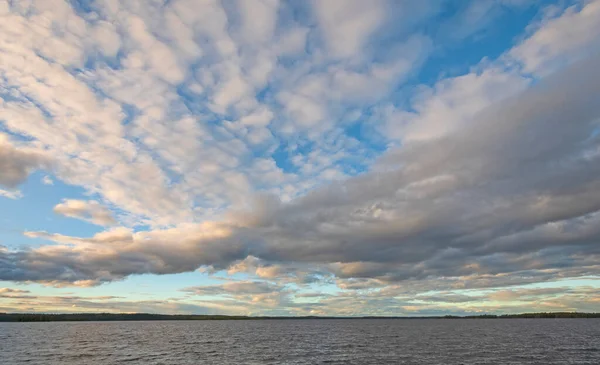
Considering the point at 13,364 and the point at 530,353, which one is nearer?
the point at 13,364

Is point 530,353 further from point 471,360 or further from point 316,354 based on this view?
point 316,354

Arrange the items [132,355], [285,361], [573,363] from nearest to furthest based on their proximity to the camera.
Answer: [573,363] < [285,361] < [132,355]

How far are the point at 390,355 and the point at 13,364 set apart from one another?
75.4 m

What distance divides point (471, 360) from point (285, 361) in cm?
3630

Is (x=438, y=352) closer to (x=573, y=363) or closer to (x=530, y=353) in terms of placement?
(x=530, y=353)

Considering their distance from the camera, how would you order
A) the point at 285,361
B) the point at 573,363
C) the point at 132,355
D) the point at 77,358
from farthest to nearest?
the point at 132,355, the point at 77,358, the point at 285,361, the point at 573,363

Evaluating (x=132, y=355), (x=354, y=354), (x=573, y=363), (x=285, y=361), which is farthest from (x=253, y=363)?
(x=573, y=363)

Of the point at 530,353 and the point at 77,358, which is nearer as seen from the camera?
the point at 77,358

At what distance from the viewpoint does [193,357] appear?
275ft

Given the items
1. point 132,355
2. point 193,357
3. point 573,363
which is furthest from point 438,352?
point 132,355

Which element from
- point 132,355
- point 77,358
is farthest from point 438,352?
point 77,358

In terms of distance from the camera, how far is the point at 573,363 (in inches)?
2805

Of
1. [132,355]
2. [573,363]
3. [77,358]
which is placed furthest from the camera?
[132,355]

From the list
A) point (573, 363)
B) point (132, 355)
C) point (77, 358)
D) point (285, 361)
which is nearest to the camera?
point (573, 363)
